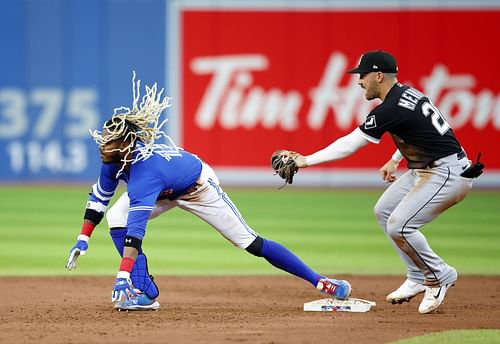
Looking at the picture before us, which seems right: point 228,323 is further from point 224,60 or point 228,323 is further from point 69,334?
point 224,60

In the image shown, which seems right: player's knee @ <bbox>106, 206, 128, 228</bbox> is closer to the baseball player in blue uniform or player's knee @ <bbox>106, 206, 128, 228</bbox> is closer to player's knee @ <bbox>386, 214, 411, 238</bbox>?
the baseball player in blue uniform

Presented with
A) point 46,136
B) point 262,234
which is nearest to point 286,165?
point 262,234

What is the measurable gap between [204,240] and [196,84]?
733 centimetres

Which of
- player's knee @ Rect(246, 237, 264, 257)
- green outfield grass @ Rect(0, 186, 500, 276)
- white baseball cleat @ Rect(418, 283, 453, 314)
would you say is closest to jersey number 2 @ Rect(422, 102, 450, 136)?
white baseball cleat @ Rect(418, 283, 453, 314)

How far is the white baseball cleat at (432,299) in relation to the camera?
763 cm

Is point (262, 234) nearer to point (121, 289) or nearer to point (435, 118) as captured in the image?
point (435, 118)

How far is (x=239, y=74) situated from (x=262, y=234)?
728 cm

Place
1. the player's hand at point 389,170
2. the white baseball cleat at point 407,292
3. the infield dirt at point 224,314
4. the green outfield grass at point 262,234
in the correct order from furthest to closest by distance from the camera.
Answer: the green outfield grass at point 262,234 < the player's hand at point 389,170 < the white baseball cleat at point 407,292 < the infield dirt at point 224,314

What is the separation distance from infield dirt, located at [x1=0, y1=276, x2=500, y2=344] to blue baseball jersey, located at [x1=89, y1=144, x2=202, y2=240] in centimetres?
76

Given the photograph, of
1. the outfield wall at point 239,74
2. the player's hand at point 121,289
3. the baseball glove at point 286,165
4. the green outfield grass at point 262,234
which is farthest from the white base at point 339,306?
the outfield wall at point 239,74

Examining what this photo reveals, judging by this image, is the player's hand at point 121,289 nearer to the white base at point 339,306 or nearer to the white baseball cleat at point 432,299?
the white base at point 339,306

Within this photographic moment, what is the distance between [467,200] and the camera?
17.5 m

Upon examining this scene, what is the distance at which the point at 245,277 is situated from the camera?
1012 cm

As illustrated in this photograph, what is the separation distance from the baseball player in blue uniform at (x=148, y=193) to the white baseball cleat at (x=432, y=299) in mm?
570
